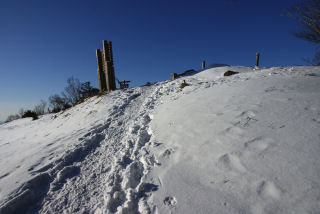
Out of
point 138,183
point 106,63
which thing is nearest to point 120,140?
point 138,183

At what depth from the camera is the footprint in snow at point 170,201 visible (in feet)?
5.49

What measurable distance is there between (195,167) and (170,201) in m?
0.66

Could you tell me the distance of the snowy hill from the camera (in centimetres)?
160

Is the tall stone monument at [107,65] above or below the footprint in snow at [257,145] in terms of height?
above

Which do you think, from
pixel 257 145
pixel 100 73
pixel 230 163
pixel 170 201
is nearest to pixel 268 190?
pixel 230 163

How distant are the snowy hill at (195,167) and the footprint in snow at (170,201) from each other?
1 cm

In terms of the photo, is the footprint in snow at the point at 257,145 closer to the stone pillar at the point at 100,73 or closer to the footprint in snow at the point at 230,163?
the footprint in snow at the point at 230,163

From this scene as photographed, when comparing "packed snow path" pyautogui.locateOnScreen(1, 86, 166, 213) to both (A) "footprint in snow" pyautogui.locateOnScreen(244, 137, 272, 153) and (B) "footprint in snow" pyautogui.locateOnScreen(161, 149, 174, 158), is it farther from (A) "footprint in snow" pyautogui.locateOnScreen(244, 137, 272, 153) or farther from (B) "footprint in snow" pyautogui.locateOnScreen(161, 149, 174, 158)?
(A) "footprint in snow" pyautogui.locateOnScreen(244, 137, 272, 153)

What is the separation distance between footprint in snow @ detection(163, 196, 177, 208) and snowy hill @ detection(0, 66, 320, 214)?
13mm

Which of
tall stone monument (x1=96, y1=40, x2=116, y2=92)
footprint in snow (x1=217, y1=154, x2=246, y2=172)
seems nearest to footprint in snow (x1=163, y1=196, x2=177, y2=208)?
footprint in snow (x1=217, y1=154, x2=246, y2=172)

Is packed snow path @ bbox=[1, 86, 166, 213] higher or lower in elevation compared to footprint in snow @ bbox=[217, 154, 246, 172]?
lower

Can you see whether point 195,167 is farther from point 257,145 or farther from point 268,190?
point 257,145

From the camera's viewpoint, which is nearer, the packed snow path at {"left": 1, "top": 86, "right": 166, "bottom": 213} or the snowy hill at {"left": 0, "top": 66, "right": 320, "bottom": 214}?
the snowy hill at {"left": 0, "top": 66, "right": 320, "bottom": 214}

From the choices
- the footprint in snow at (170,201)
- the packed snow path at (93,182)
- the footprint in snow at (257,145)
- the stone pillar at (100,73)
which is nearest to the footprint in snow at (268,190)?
the footprint in snow at (257,145)
